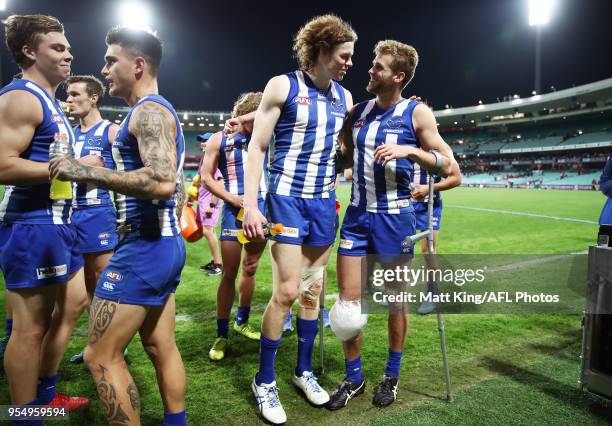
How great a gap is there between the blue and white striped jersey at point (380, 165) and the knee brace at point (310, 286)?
611 millimetres

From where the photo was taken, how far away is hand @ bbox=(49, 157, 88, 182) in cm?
182

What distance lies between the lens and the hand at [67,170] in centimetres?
182

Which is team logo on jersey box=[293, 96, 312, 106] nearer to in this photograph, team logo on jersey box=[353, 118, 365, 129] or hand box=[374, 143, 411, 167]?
team logo on jersey box=[353, 118, 365, 129]

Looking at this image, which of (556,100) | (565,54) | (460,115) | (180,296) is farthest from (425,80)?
(180,296)

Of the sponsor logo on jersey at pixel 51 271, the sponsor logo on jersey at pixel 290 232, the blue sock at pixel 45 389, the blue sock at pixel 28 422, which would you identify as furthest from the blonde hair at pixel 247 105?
the blue sock at pixel 28 422

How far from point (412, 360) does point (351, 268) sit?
4.11ft

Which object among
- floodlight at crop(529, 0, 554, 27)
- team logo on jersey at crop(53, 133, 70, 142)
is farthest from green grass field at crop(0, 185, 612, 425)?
floodlight at crop(529, 0, 554, 27)

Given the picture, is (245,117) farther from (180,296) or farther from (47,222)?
(180,296)

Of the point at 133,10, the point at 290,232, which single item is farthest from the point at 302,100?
the point at 133,10

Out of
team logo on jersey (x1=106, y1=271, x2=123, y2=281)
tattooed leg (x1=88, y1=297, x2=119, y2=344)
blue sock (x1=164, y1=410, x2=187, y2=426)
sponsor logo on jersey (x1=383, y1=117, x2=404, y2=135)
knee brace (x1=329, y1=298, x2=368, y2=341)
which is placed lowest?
blue sock (x1=164, y1=410, x2=187, y2=426)

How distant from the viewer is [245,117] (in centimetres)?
382

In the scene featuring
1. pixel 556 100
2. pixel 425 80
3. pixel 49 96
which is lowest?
pixel 49 96

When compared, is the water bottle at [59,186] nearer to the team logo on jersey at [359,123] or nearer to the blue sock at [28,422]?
the blue sock at [28,422]

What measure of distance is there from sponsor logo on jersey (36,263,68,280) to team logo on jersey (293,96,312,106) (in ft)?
5.99
